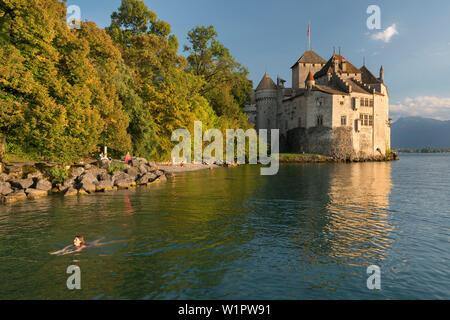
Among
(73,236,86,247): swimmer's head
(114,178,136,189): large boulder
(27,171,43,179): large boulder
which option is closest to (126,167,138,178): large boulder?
(114,178,136,189): large boulder

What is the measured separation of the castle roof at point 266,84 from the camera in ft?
325

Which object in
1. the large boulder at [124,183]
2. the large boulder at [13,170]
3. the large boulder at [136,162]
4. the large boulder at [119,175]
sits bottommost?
the large boulder at [124,183]

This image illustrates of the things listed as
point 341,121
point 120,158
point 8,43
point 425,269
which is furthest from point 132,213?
point 341,121

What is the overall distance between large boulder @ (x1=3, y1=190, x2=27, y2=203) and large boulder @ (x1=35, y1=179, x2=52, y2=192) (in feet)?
5.26

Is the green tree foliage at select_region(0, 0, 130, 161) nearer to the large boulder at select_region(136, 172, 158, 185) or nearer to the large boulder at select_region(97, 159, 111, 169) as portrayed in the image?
the large boulder at select_region(97, 159, 111, 169)

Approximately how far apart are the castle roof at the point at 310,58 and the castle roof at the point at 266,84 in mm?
10369

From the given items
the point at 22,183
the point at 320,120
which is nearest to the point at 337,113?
the point at 320,120

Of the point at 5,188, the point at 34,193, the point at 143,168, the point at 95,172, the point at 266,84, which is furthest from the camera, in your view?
the point at 266,84

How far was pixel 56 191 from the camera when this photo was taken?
27844mm

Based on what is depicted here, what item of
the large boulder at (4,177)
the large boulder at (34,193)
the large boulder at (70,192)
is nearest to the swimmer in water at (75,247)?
the large boulder at (70,192)

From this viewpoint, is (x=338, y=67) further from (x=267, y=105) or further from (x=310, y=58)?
(x=267, y=105)

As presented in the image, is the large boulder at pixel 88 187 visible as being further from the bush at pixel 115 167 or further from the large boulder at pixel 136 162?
the large boulder at pixel 136 162

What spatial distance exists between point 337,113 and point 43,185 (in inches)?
2932

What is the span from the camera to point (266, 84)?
327 ft
